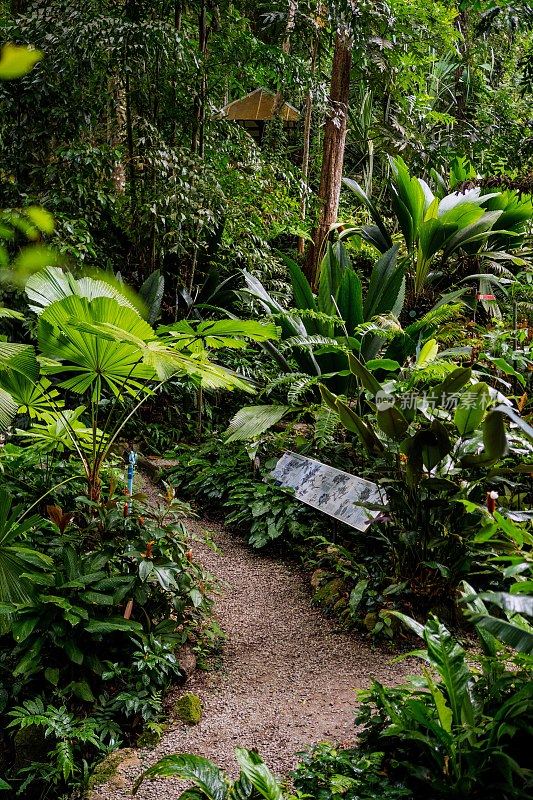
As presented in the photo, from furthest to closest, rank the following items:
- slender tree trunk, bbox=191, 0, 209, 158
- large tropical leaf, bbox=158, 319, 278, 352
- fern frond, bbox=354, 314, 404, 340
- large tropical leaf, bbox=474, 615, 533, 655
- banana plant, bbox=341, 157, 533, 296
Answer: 1. banana plant, bbox=341, 157, 533, 296
2. slender tree trunk, bbox=191, 0, 209, 158
3. fern frond, bbox=354, 314, 404, 340
4. large tropical leaf, bbox=158, 319, 278, 352
5. large tropical leaf, bbox=474, 615, 533, 655

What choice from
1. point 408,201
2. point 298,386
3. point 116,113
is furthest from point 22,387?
point 408,201

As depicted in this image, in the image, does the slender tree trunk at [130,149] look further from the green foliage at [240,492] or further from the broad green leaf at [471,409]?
the broad green leaf at [471,409]

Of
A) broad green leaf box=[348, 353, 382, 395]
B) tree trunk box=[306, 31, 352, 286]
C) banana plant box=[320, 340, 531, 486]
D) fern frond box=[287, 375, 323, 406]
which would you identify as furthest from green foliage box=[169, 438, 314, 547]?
tree trunk box=[306, 31, 352, 286]

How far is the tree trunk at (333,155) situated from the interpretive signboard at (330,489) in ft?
9.77

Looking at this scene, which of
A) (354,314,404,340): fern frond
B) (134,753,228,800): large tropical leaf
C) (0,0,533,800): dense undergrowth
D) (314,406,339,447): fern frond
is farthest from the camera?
(354,314,404,340): fern frond

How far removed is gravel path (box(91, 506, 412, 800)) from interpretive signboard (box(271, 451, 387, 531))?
1.37ft

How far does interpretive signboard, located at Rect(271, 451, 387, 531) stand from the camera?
139 inches

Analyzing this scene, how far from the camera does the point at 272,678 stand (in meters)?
2.99

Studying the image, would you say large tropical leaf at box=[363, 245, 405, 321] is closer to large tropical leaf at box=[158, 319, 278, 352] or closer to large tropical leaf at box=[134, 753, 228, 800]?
large tropical leaf at box=[158, 319, 278, 352]

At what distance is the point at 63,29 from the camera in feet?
15.0

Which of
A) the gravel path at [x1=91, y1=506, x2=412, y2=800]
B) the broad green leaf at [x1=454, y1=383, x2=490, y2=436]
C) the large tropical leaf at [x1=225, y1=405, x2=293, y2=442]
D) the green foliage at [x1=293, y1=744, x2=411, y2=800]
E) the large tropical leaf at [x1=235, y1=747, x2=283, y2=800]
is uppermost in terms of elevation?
the broad green leaf at [x1=454, y1=383, x2=490, y2=436]

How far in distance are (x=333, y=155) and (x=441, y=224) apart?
1339 mm

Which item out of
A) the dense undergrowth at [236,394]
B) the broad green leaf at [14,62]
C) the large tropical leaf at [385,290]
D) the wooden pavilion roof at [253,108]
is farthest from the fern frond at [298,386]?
the wooden pavilion roof at [253,108]

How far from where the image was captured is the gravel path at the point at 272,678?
2.52m
